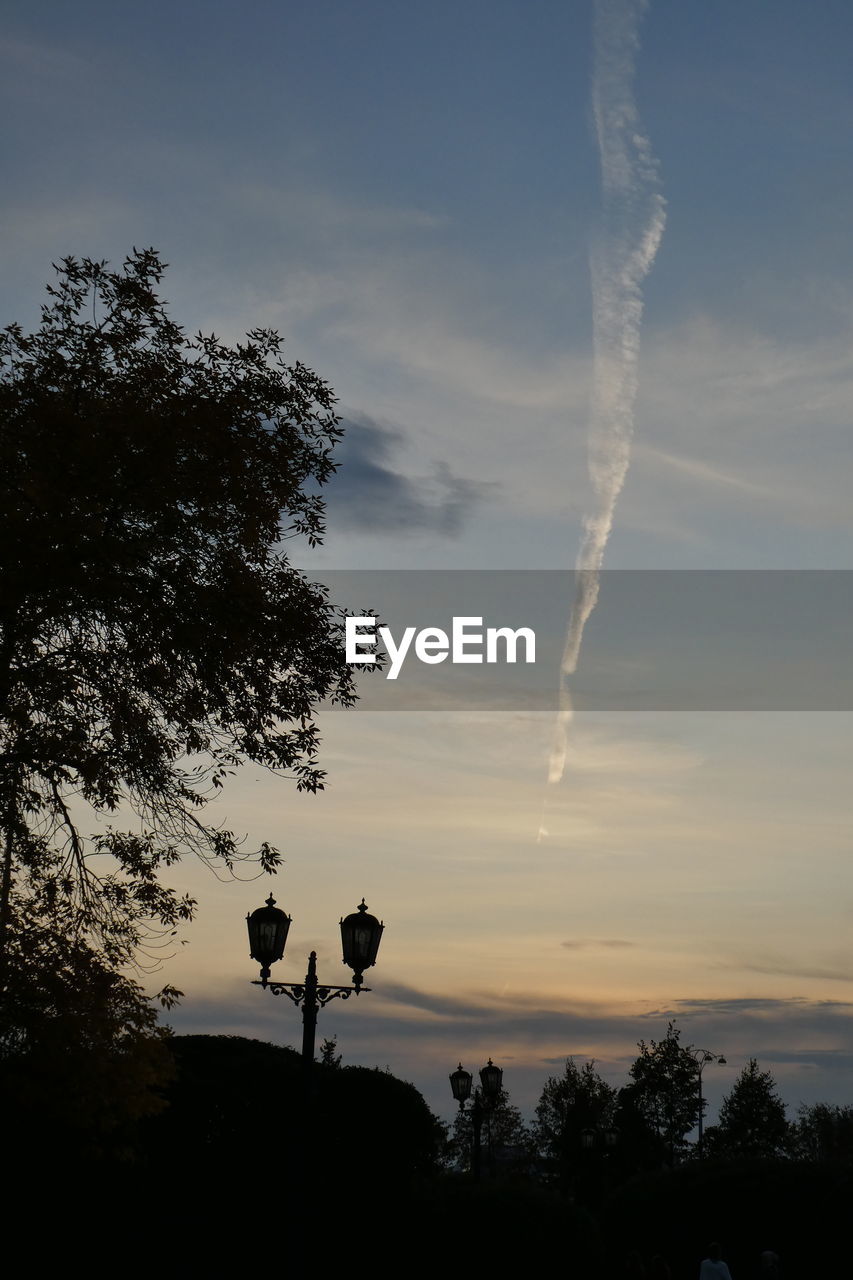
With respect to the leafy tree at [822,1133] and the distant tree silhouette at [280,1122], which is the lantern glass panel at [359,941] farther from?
the leafy tree at [822,1133]

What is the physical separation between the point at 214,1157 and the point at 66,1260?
159 inches

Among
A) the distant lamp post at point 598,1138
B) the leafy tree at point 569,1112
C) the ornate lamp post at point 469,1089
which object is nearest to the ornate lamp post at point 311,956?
the ornate lamp post at point 469,1089

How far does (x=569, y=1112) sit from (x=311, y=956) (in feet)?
255

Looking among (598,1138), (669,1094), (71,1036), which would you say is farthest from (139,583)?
(669,1094)

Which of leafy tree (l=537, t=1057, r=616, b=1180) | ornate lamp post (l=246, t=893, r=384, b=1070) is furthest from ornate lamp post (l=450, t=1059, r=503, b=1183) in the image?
leafy tree (l=537, t=1057, r=616, b=1180)

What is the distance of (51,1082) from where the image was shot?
13.1 metres

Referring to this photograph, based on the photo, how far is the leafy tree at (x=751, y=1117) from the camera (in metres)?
81.8

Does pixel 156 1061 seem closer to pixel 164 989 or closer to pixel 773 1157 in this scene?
pixel 164 989

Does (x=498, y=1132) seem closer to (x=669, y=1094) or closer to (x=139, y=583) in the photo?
(x=669, y=1094)

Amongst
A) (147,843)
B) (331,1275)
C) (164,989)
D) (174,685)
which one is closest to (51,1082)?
(164,989)

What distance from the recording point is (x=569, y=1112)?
87.0 metres

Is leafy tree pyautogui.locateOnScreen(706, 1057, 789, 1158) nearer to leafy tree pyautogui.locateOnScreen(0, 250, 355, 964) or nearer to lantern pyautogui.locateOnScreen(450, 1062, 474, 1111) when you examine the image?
lantern pyautogui.locateOnScreen(450, 1062, 474, 1111)

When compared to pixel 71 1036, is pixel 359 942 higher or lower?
higher

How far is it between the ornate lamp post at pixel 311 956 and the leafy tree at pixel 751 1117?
73.8 m
